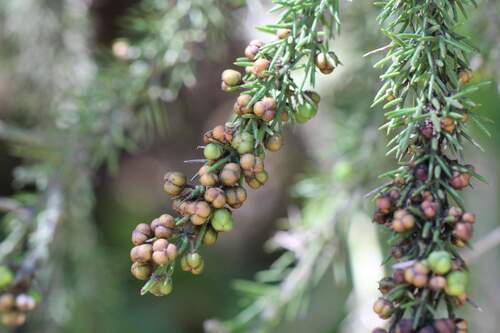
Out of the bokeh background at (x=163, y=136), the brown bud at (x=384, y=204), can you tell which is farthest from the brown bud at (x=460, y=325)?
the bokeh background at (x=163, y=136)

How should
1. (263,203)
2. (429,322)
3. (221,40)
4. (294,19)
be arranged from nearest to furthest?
1. (429,322)
2. (294,19)
3. (221,40)
4. (263,203)

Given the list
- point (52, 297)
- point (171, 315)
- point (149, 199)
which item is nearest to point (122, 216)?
point (149, 199)

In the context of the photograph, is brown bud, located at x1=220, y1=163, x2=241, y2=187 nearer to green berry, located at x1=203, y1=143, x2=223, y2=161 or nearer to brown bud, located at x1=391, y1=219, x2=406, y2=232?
green berry, located at x1=203, y1=143, x2=223, y2=161

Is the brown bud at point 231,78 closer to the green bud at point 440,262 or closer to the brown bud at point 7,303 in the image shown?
the green bud at point 440,262

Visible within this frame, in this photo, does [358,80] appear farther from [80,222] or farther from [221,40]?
[80,222]

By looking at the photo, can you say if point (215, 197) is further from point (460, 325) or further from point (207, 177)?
point (460, 325)

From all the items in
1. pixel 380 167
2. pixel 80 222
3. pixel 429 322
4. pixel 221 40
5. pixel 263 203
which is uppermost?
pixel 263 203

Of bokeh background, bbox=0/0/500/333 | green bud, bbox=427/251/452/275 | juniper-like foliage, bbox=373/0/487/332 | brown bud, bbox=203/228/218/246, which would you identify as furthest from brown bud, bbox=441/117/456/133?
bokeh background, bbox=0/0/500/333

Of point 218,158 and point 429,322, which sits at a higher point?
point 218,158
